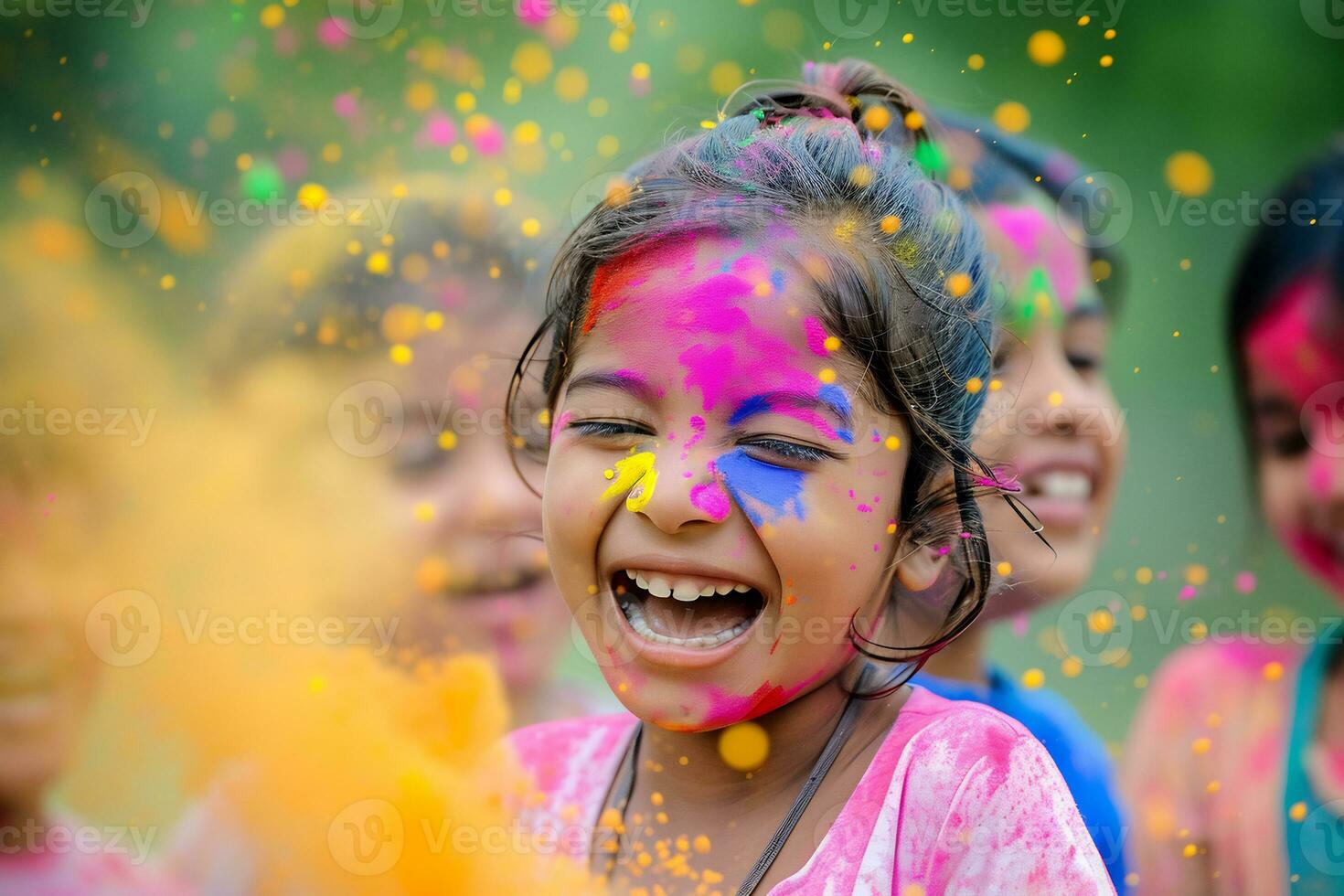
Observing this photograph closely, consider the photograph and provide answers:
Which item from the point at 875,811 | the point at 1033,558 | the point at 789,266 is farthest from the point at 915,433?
the point at 1033,558

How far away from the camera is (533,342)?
1.59 meters

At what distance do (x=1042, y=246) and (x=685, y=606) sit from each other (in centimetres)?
128

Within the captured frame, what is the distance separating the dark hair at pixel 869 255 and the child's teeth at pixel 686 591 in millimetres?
211

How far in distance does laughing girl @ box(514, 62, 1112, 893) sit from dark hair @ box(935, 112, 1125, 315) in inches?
30.4

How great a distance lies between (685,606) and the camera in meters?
1.38

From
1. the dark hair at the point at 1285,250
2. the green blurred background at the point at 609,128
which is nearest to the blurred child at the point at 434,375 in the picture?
the green blurred background at the point at 609,128

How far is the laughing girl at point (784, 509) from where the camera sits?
1.28 meters

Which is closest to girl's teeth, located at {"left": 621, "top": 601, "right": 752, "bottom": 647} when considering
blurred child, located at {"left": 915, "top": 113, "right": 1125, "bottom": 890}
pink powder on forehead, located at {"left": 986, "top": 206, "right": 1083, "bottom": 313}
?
blurred child, located at {"left": 915, "top": 113, "right": 1125, "bottom": 890}

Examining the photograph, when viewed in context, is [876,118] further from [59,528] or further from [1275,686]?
[59,528]

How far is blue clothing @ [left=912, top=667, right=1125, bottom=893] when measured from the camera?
2242mm

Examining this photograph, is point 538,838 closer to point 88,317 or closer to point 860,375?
point 860,375

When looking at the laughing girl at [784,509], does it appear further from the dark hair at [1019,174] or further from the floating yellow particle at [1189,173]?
the floating yellow particle at [1189,173]

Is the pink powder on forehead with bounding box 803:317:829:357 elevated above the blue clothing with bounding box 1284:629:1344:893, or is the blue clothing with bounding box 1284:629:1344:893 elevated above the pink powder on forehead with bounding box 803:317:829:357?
the pink powder on forehead with bounding box 803:317:829:357

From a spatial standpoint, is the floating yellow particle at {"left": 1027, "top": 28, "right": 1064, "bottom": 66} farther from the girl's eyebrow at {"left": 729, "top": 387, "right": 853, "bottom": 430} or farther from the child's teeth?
the child's teeth
